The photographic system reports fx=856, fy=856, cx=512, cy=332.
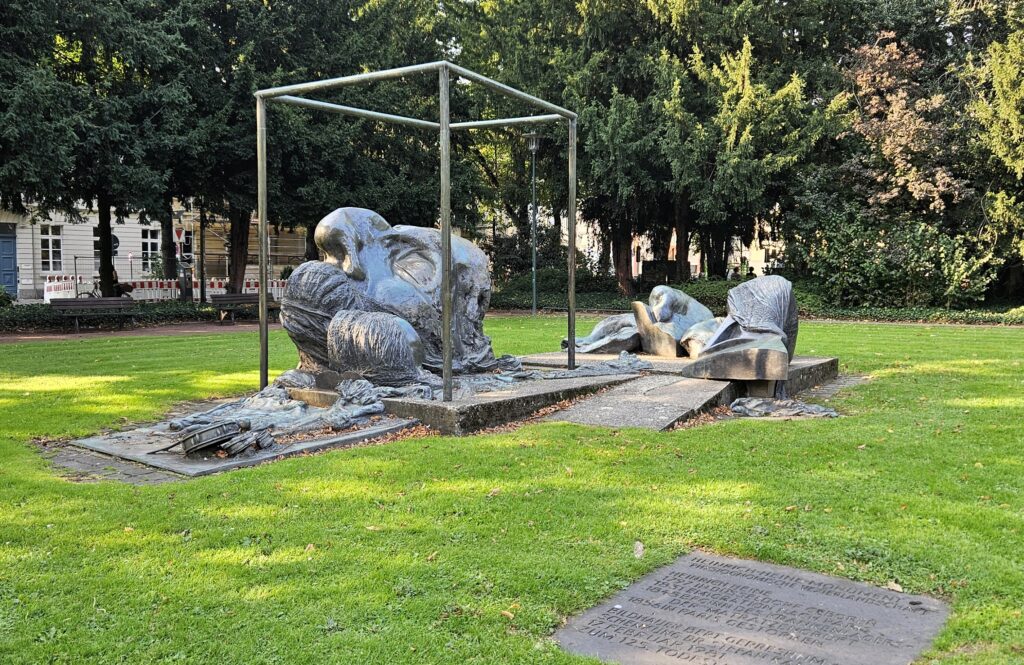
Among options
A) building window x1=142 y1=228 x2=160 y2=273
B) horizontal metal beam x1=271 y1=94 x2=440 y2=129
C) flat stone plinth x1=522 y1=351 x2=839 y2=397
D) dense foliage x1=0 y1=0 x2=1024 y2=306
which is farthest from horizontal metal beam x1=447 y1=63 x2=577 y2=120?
building window x1=142 y1=228 x2=160 y2=273

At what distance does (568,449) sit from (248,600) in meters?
3.10

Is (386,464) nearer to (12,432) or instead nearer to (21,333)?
(12,432)

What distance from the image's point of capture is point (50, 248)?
3859 cm

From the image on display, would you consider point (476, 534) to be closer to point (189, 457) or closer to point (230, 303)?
point (189, 457)

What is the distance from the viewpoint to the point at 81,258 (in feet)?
128

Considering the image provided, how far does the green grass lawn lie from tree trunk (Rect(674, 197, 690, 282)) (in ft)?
66.6

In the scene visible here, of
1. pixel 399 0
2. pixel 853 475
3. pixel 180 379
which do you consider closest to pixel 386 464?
pixel 853 475

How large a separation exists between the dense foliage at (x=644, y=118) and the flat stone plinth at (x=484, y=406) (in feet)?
46.1

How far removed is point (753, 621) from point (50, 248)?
41707mm

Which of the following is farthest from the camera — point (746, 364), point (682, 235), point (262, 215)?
point (682, 235)

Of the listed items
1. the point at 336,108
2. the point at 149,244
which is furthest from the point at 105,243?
the point at 149,244

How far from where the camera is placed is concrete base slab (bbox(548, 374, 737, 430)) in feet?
23.8

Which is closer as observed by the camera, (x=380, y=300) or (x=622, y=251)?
(x=380, y=300)

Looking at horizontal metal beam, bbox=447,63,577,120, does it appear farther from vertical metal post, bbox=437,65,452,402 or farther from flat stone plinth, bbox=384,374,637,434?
flat stone plinth, bbox=384,374,637,434
